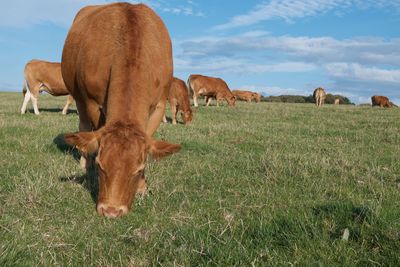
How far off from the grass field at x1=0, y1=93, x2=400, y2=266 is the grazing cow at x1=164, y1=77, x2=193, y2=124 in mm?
8383

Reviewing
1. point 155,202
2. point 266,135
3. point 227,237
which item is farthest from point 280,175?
point 266,135

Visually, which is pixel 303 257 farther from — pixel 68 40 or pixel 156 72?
pixel 68 40

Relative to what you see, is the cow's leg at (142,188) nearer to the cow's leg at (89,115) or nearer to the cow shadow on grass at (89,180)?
the cow shadow on grass at (89,180)

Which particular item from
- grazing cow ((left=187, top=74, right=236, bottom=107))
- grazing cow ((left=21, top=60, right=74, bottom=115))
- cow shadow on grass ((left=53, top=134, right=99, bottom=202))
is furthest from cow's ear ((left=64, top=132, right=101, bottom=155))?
grazing cow ((left=187, top=74, right=236, bottom=107))

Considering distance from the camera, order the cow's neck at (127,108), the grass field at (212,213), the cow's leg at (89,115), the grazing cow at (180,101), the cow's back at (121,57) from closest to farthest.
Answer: the grass field at (212,213)
the cow's neck at (127,108)
the cow's back at (121,57)
the cow's leg at (89,115)
the grazing cow at (180,101)

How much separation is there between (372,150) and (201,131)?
4.86 metres

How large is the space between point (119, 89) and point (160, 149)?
968 millimetres

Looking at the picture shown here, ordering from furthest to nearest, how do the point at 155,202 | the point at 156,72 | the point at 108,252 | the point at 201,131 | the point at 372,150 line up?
the point at 201,131 → the point at 372,150 → the point at 156,72 → the point at 155,202 → the point at 108,252

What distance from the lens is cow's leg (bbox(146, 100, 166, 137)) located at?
6.91 metres

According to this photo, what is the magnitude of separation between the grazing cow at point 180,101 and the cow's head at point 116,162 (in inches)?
479

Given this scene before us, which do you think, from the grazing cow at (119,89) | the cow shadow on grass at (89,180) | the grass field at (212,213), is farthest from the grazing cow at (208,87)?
the cow shadow on grass at (89,180)

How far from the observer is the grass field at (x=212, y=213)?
3613mm

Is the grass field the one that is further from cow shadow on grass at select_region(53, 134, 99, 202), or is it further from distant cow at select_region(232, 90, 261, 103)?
distant cow at select_region(232, 90, 261, 103)

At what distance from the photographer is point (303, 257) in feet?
11.6
